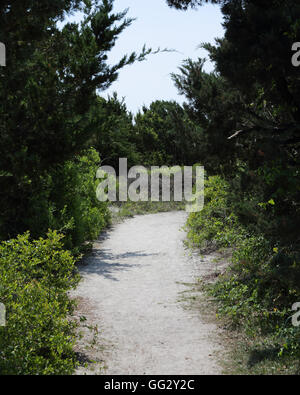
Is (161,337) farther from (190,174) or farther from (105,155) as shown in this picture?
(105,155)

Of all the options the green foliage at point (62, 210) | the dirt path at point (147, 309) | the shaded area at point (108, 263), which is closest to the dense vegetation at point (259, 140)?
the dirt path at point (147, 309)

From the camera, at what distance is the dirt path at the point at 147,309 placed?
15.2 feet

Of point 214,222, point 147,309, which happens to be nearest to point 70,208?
point 214,222

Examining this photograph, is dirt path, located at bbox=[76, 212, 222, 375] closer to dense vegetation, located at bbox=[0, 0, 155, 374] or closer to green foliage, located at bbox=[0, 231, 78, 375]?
green foliage, located at bbox=[0, 231, 78, 375]

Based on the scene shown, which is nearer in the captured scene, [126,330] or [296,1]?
[296,1]

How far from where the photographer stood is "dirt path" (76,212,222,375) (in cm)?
463

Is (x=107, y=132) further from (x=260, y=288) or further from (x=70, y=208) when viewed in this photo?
(x=70, y=208)

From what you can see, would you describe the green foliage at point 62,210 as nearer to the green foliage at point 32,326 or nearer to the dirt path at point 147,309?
the dirt path at point 147,309

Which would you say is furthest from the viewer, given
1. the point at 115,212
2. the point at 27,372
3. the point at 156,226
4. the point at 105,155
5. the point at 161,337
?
the point at 105,155

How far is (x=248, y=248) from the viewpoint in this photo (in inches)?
270

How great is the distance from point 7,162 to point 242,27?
253cm

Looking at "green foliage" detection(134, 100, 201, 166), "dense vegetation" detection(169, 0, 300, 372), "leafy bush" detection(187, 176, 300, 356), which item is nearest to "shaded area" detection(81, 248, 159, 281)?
"leafy bush" detection(187, 176, 300, 356)

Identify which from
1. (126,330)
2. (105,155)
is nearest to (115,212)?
(105,155)

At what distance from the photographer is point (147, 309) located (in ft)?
20.3
